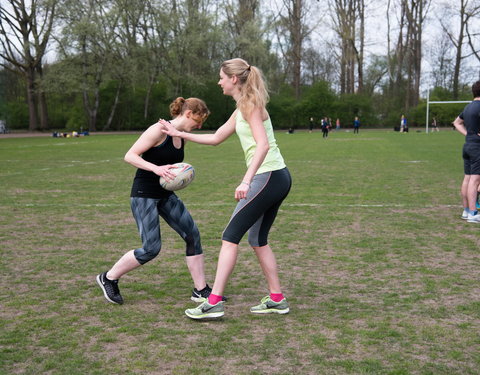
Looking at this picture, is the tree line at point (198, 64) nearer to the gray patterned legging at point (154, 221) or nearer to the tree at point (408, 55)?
the tree at point (408, 55)

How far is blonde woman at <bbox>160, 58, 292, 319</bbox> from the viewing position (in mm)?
3844

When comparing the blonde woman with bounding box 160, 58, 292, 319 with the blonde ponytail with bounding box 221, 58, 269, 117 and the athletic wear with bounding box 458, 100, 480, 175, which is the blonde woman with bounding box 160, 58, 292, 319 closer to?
the blonde ponytail with bounding box 221, 58, 269, 117

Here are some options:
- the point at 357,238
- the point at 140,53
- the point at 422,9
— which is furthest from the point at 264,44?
the point at 357,238

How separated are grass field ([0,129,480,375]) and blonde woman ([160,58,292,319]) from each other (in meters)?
0.49

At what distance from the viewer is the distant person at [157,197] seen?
14.0 feet

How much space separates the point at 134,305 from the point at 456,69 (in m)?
62.4

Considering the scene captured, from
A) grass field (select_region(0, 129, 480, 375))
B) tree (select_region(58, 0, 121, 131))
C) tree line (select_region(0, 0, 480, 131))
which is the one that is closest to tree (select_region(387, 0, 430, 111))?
tree line (select_region(0, 0, 480, 131))

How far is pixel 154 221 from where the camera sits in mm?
4477

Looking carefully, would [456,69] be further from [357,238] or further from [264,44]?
[357,238]

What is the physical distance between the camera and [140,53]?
2056 inches

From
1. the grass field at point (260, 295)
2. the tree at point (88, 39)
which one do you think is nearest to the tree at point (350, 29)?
the tree at point (88, 39)

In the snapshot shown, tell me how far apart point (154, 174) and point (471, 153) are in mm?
5331

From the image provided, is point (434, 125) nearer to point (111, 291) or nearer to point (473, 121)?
point (473, 121)

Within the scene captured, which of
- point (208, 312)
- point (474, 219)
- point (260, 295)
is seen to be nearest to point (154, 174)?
point (208, 312)
